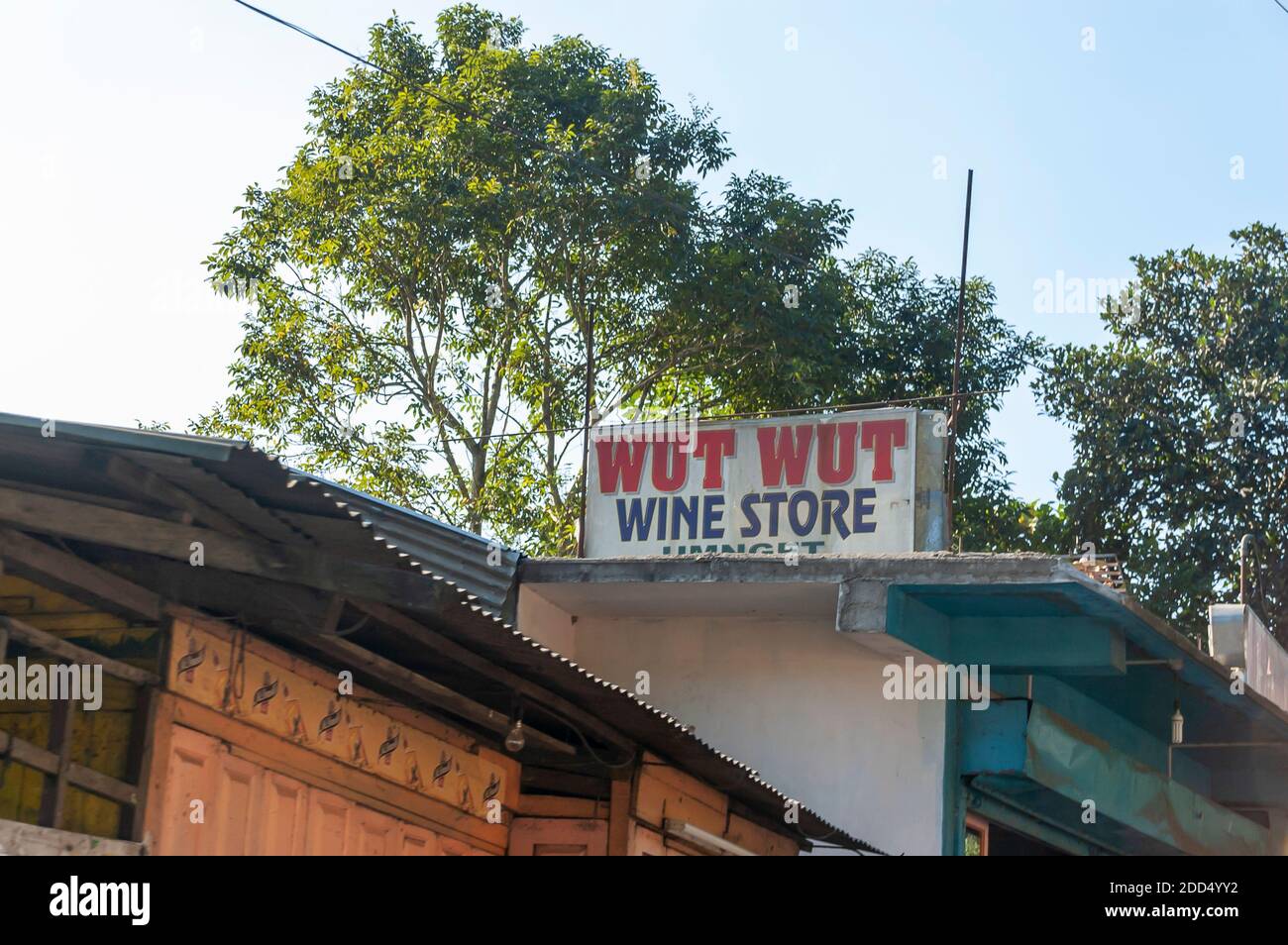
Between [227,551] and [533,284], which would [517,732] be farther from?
[533,284]

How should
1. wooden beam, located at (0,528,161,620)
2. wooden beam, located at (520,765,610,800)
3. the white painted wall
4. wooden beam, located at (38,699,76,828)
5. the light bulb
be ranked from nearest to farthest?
wooden beam, located at (0,528,161,620) < wooden beam, located at (38,699,76,828) < the light bulb < wooden beam, located at (520,765,610,800) < the white painted wall

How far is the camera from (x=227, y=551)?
5934 millimetres

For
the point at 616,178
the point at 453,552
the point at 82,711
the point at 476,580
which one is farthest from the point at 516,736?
the point at 616,178

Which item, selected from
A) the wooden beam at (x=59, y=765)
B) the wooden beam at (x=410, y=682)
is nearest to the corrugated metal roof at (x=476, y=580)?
the wooden beam at (x=410, y=682)

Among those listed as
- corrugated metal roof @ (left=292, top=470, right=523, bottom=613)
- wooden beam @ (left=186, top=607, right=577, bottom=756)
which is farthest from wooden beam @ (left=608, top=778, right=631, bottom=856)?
corrugated metal roof @ (left=292, top=470, right=523, bottom=613)

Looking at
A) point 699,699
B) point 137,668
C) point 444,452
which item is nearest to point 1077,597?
point 699,699

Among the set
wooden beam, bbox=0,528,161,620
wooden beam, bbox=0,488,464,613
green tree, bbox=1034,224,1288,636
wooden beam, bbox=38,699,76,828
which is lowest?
wooden beam, bbox=38,699,76,828

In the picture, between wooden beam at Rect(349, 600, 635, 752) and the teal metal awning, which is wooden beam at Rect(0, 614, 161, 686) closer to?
wooden beam at Rect(349, 600, 635, 752)

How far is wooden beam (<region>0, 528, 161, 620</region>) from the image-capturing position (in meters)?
5.72

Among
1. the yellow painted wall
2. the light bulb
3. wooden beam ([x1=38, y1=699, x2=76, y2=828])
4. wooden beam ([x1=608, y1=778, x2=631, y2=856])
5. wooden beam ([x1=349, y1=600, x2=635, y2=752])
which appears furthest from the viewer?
wooden beam ([x1=608, y1=778, x2=631, y2=856])

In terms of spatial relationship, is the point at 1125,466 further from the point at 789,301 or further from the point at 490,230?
the point at 490,230

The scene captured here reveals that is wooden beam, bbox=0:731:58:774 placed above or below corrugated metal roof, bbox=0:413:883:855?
below

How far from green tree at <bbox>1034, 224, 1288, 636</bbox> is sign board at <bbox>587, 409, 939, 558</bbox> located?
15.8m
